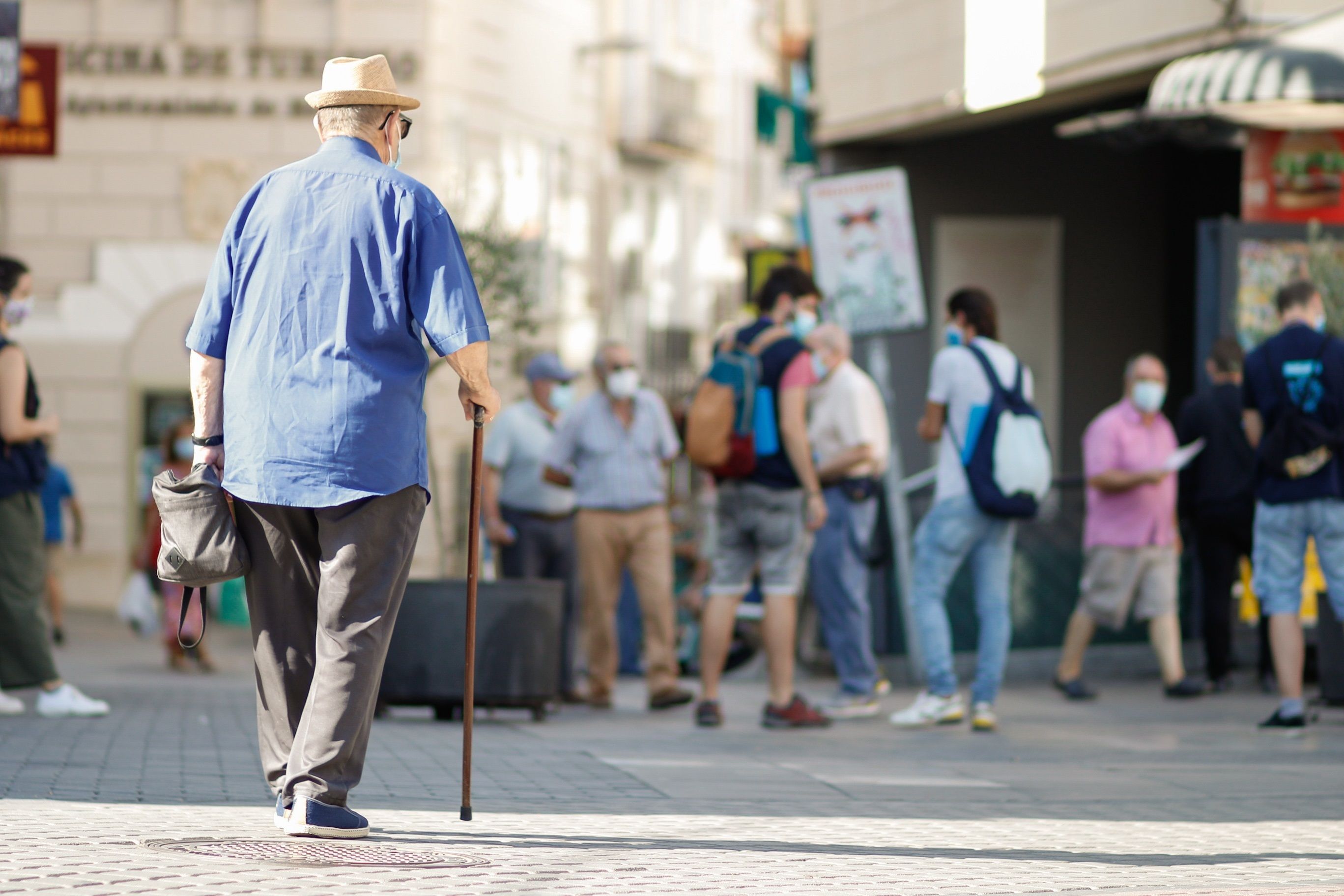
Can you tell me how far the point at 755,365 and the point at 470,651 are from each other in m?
4.19

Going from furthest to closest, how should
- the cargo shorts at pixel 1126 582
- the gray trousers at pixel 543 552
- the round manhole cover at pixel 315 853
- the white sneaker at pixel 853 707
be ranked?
the cargo shorts at pixel 1126 582
the gray trousers at pixel 543 552
the white sneaker at pixel 853 707
the round manhole cover at pixel 315 853

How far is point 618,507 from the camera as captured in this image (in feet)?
34.9

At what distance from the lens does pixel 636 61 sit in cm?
3038

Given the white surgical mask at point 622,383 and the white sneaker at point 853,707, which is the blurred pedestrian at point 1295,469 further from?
the white surgical mask at point 622,383

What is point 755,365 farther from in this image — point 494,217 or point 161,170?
point 161,170

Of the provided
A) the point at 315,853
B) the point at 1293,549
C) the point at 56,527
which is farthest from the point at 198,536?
the point at 56,527

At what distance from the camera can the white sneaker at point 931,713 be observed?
9.91 metres

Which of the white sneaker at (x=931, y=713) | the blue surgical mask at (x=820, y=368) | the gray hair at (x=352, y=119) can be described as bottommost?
the white sneaker at (x=931, y=713)

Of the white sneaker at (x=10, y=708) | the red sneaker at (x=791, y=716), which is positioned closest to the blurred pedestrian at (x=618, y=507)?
the red sneaker at (x=791, y=716)

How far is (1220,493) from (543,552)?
3875 mm

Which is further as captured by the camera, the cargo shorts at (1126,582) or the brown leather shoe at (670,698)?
the cargo shorts at (1126,582)

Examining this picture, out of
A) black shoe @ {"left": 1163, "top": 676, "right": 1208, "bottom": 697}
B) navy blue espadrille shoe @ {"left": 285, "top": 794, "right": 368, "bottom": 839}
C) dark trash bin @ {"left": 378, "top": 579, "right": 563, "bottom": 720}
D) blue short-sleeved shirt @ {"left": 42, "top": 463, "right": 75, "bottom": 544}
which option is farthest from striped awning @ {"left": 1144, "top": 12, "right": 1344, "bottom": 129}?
blue short-sleeved shirt @ {"left": 42, "top": 463, "right": 75, "bottom": 544}

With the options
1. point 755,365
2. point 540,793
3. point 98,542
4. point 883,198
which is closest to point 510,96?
point 98,542

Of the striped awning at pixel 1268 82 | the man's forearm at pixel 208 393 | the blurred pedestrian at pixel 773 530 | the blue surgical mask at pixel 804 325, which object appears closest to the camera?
the man's forearm at pixel 208 393
